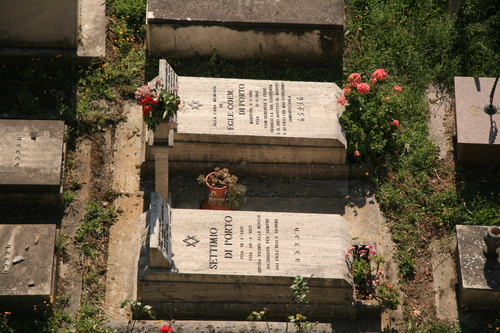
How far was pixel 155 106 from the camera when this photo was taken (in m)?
9.74

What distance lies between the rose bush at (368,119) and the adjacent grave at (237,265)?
61.1 inches

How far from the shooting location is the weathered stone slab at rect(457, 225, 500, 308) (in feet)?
31.6

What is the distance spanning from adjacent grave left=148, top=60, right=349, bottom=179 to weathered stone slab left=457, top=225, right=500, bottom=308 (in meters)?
1.99

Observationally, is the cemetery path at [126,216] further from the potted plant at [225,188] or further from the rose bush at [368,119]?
the rose bush at [368,119]

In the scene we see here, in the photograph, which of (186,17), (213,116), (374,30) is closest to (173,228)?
(213,116)

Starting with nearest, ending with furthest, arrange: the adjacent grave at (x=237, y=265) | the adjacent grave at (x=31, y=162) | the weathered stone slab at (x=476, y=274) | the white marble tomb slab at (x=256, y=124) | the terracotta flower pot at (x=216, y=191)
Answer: the adjacent grave at (x=237, y=265)
the weathered stone slab at (x=476, y=274)
the adjacent grave at (x=31, y=162)
the terracotta flower pot at (x=216, y=191)
the white marble tomb slab at (x=256, y=124)

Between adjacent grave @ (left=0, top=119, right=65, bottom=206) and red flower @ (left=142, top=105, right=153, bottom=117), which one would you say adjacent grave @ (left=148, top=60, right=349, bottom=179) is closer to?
red flower @ (left=142, top=105, right=153, bottom=117)

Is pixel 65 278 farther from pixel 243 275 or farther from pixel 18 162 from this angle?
pixel 243 275

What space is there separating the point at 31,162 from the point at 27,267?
1.50m

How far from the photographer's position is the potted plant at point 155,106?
31.8 feet

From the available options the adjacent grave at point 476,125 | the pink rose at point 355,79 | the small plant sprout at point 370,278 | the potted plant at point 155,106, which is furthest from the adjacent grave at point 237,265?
the adjacent grave at point 476,125

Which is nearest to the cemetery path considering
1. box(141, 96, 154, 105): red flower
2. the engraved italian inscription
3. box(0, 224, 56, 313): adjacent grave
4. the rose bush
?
box(0, 224, 56, 313): adjacent grave

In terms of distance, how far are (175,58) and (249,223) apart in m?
3.57

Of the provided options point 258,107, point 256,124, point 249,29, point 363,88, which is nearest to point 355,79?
point 363,88
